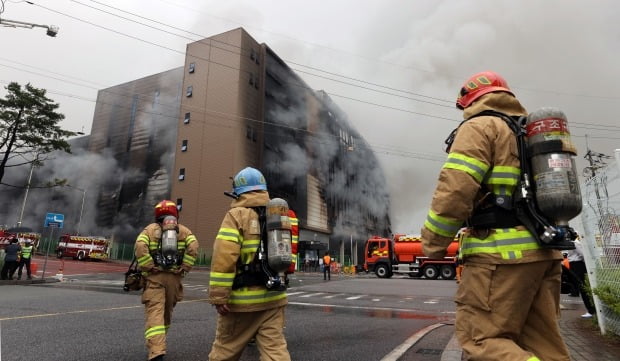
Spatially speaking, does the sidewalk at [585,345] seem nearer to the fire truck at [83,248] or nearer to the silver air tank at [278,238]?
the silver air tank at [278,238]

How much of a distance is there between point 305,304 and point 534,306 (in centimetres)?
647

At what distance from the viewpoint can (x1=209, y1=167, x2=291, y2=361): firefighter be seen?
2.26m

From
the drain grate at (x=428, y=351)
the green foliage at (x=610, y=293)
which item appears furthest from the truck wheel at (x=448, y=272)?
the drain grate at (x=428, y=351)

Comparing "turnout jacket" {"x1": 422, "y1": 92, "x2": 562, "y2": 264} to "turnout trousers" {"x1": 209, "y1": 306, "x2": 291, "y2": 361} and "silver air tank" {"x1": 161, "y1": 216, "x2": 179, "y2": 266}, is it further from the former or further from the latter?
"silver air tank" {"x1": 161, "y1": 216, "x2": 179, "y2": 266}

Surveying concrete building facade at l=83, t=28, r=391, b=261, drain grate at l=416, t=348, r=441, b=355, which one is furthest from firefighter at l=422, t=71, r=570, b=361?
concrete building facade at l=83, t=28, r=391, b=261

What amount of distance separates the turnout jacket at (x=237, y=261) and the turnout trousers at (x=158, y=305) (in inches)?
57.2

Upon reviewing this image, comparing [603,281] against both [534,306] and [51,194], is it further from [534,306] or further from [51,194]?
[51,194]

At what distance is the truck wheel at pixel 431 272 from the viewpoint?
1961cm

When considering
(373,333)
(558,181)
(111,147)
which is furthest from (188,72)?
(558,181)

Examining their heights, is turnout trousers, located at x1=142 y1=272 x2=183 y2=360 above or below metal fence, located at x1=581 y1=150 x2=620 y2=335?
below

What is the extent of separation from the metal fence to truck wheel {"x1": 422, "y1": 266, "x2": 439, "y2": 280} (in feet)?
52.3

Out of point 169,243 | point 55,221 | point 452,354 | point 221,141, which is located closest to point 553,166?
point 452,354

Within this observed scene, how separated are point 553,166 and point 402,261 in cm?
1993

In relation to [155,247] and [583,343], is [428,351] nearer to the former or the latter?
[583,343]
